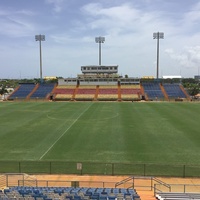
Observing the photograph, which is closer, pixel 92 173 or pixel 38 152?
pixel 92 173

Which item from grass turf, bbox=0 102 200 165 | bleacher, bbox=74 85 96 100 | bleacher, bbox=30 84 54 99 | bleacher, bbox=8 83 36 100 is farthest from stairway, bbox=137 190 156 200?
bleacher, bbox=8 83 36 100

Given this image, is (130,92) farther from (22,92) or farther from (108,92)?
(22,92)

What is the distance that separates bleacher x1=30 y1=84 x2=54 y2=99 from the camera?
88.0 m

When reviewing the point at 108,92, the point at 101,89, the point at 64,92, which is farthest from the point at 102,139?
the point at 101,89

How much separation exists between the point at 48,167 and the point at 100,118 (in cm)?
2508

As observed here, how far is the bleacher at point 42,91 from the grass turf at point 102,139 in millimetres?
40660

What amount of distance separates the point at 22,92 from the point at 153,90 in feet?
142

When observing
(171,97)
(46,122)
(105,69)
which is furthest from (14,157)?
(105,69)

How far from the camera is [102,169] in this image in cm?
2247

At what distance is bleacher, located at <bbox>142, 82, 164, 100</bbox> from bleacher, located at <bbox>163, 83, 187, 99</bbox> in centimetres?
246

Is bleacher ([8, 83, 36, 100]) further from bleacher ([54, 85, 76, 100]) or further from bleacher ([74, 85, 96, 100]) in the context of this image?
bleacher ([74, 85, 96, 100])

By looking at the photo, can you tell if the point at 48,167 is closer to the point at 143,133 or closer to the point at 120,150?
the point at 120,150

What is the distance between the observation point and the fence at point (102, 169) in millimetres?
21547

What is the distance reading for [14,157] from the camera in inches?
1011
